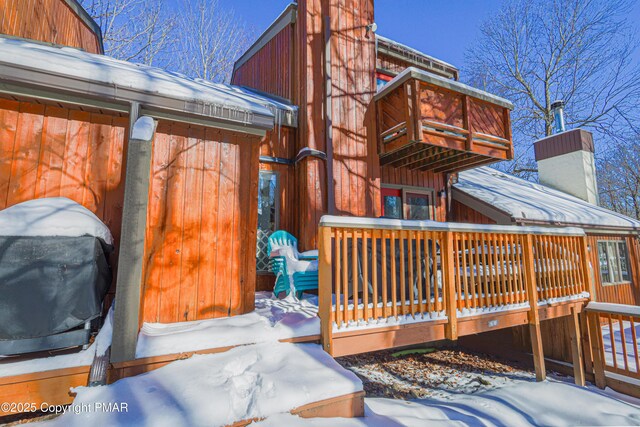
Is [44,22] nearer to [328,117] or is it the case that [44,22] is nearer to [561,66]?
[328,117]

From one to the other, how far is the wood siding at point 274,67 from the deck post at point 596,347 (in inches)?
247

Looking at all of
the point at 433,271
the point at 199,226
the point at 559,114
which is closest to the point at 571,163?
the point at 559,114

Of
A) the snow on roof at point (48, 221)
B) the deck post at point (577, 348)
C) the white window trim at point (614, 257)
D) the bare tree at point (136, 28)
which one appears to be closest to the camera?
the snow on roof at point (48, 221)

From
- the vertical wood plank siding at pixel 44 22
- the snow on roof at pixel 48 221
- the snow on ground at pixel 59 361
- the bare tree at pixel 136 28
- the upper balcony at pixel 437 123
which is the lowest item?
the snow on ground at pixel 59 361

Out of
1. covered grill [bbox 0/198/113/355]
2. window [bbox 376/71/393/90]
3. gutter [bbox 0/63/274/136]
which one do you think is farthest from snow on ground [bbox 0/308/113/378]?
window [bbox 376/71/393/90]

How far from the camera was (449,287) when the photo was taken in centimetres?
328

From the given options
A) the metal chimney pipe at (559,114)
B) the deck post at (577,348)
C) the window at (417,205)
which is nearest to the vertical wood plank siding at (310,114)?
the window at (417,205)

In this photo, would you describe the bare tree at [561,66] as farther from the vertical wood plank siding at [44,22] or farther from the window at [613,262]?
the vertical wood plank siding at [44,22]

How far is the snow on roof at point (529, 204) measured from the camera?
6637mm

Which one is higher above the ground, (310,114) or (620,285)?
(310,114)

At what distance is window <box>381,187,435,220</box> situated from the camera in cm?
643

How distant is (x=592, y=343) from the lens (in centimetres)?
475

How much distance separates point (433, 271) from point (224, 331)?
2163 mm

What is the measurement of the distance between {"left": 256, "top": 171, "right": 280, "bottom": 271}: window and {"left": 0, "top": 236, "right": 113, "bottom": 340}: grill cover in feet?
8.78
